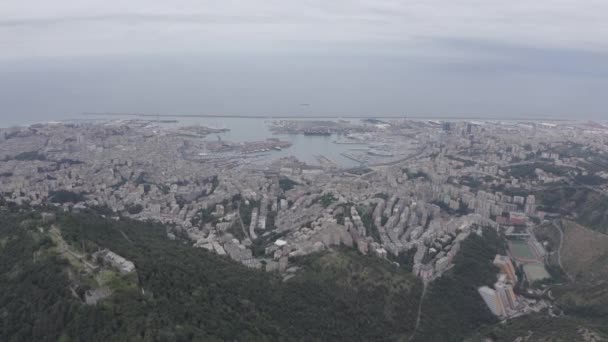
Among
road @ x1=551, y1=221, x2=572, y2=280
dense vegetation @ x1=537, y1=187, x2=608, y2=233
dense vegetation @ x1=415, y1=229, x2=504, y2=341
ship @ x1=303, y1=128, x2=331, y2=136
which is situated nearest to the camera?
dense vegetation @ x1=415, y1=229, x2=504, y2=341

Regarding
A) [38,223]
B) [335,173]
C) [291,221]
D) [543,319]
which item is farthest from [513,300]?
[335,173]

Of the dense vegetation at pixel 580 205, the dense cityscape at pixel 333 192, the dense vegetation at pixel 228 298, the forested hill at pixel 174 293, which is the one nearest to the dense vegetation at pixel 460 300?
the dense vegetation at pixel 228 298

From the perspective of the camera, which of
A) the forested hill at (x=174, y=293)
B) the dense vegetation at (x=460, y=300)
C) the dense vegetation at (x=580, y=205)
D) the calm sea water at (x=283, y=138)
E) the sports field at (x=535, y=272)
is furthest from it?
the calm sea water at (x=283, y=138)

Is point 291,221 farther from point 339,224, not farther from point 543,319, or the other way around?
point 543,319

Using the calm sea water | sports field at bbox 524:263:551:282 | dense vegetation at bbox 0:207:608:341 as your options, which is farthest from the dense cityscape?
the calm sea water

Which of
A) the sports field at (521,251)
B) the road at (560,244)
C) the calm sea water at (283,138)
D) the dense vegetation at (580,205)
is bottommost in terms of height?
the sports field at (521,251)

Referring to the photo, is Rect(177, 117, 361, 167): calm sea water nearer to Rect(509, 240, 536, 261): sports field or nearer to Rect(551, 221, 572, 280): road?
Rect(509, 240, 536, 261): sports field

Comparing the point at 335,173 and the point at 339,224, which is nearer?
the point at 339,224

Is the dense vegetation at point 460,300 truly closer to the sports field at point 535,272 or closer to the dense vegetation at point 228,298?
the dense vegetation at point 228,298
